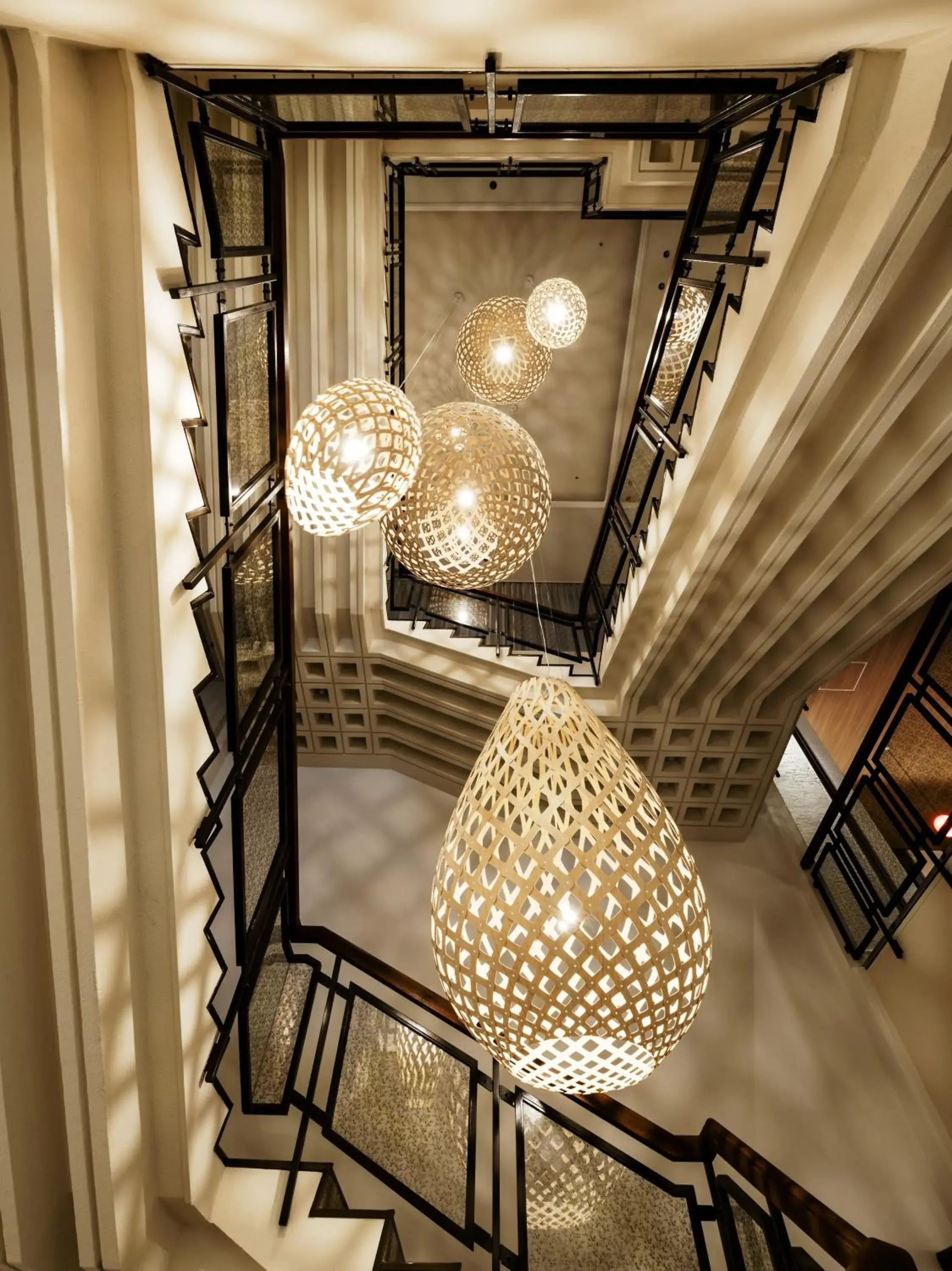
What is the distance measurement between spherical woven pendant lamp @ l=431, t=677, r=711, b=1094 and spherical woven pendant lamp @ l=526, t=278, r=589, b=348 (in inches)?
96.9

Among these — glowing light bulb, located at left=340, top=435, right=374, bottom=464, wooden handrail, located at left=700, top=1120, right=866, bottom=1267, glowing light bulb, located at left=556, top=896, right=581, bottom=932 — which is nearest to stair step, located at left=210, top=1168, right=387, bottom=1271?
wooden handrail, located at left=700, top=1120, right=866, bottom=1267

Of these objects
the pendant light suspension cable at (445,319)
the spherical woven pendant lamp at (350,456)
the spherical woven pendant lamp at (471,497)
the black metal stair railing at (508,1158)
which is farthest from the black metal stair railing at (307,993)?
the pendant light suspension cable at (445,319)

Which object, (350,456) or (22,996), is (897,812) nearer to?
(350,456)

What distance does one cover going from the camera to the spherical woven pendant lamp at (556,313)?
3.44 meters

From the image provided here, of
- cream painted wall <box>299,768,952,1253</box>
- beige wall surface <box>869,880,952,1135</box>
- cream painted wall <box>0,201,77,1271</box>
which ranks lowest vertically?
cream painted wall <box>299,768,952,1253</box>

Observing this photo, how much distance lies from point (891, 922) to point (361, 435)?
4141 millimetres

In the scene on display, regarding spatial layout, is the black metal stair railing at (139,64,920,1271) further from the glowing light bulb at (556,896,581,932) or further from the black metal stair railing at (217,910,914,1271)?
the glowing light bulb at (556,896,581,932)

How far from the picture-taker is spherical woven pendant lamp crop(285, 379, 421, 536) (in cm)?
181

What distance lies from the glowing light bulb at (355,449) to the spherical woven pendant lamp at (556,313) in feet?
6.48

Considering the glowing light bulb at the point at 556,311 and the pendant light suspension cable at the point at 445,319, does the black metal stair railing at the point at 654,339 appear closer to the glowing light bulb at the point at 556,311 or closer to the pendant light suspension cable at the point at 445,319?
the glowing light bulb at the point at 556,311

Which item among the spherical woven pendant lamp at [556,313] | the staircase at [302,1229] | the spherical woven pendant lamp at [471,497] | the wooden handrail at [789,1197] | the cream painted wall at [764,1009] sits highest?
the spherical woven pendant lamp at [556,313]

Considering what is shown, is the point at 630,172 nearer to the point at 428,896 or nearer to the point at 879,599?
the point at 879,599

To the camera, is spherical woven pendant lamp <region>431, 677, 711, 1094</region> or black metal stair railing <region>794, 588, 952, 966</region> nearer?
spherical woven pendant lamp <region>431, 677, 711, 1094</region>

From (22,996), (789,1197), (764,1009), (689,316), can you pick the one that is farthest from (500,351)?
(764,1009)
